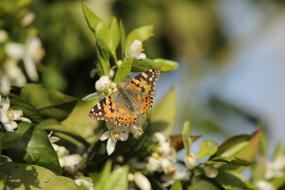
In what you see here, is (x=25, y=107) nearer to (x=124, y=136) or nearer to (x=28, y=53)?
(x=124, y=136)

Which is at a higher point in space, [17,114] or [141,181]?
[17,114]

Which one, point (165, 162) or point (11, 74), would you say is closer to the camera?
point (165, 162)

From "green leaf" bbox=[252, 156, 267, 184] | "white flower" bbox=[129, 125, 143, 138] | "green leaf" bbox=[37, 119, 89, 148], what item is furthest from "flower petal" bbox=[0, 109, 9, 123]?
"green leaf" bbox=[252, 156, 267, 184]

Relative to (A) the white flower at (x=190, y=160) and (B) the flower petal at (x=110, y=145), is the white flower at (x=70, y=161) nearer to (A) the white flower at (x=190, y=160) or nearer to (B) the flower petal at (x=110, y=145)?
(B) the flower petal at (x=110, y=145)

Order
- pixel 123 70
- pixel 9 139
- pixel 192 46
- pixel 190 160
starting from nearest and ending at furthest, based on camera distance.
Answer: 1. pixel 9 139
2. pixel 123 70
3. pixel 190 160
4. pixel 192 46

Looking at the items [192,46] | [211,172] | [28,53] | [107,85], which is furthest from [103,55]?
[192,46]

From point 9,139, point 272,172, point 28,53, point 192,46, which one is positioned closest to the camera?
point 9,139

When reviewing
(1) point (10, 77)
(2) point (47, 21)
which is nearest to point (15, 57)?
(1) point (10, 77)

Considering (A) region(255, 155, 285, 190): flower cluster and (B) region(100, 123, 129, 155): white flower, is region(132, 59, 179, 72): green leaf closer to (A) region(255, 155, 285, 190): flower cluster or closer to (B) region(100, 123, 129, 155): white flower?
(B) region(100, 123, 129, 155): white flower
